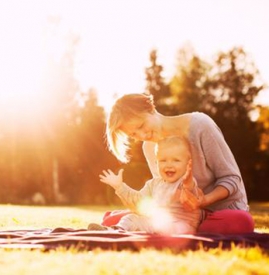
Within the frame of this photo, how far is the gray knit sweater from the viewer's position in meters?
6.28

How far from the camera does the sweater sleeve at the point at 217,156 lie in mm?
6230

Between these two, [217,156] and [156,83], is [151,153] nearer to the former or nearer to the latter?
[217,156]

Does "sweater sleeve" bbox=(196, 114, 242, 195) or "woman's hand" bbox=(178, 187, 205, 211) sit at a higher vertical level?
"sweater sleeve" bbox=(196, 114, 242, 195)

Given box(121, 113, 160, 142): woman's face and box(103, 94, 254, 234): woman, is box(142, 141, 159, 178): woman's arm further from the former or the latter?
box(121, 113, 160, 142): woman's face

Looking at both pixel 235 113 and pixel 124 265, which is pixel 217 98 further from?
pixel 124 265

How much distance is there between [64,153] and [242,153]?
1179 centimetres

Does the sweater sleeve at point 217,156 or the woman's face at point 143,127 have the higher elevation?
the woman's face at point 143,127

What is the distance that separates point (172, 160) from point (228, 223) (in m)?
0.84

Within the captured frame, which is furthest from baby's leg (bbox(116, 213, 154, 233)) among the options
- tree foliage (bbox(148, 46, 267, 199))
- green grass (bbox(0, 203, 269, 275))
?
tree foliage (bbox(148, 46, 267, 199))

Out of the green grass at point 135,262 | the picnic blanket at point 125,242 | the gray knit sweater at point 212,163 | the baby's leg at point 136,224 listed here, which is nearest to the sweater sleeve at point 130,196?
the baby's leg at point 136,224

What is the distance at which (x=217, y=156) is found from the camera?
20.7ft

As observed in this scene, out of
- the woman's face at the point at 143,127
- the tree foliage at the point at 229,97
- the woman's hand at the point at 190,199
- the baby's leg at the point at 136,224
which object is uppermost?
the tree foliage at the point at 229,97

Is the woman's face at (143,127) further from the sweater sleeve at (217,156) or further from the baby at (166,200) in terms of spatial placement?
the sweater sleeve at (217,156)

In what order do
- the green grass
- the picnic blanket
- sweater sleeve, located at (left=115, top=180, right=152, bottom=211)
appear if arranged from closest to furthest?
1. the green grass
2. the picnic blanket
3. sweater sleeve, located at (left=115, top=180, right=152, bottom=211)
